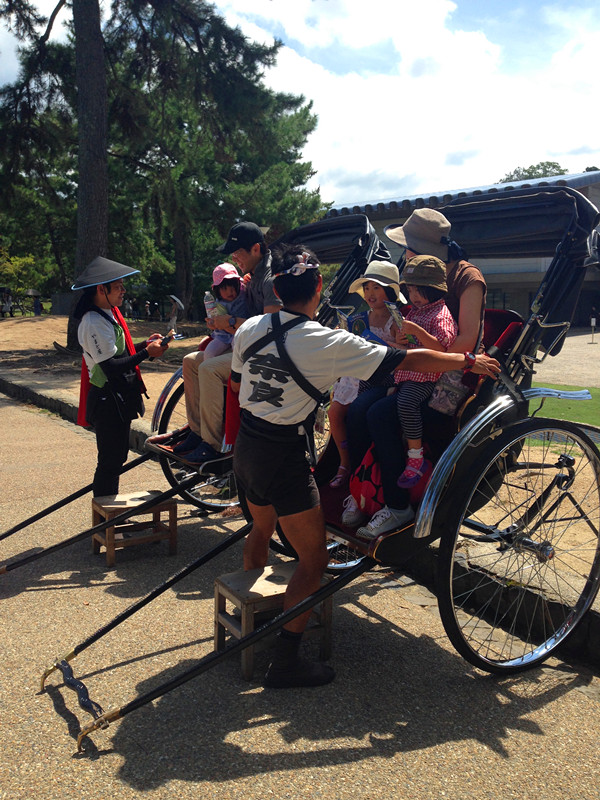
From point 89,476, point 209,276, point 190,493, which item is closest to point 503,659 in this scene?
point 190,493

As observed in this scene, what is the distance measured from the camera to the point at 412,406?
2961 mm

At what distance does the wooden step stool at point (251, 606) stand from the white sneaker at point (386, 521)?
331 mm

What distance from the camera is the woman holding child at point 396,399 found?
2828 millimetres

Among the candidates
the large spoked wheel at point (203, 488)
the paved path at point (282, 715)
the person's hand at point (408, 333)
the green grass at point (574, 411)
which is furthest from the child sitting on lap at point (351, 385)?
the green grass at point (574, 411)

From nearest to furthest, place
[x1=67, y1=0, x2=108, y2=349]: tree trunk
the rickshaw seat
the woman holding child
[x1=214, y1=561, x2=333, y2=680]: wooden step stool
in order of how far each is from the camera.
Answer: [x1=214, y1=561, x2=333, y2=680]: wooden step stool
the woman holding child
the rickshaw seat
[x1=67, y1=0, x2=108, y2=349]: tree trunk

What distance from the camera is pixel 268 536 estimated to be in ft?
9.91

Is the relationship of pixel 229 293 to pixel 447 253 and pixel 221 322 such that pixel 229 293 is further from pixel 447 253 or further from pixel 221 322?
pixel 447 253

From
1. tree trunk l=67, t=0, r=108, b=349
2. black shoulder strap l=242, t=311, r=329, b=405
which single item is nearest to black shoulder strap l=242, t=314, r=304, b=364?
black shoulder strap l=242, t=311, r=329, b=405

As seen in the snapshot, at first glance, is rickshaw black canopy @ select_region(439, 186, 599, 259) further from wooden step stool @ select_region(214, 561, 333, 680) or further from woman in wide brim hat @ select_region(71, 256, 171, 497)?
wooden step stool @ select_region(214, 561, 333, 680)

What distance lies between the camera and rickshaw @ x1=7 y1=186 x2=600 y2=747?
2604mm

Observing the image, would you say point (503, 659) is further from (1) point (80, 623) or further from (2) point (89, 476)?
(2) point (89, 476)

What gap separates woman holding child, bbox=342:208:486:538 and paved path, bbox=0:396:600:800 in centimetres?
64

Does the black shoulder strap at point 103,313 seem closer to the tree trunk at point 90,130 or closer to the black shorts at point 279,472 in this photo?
the black shorts at point 279,472

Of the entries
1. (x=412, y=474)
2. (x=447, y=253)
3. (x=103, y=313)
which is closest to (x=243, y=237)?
(x=103, y=313)
